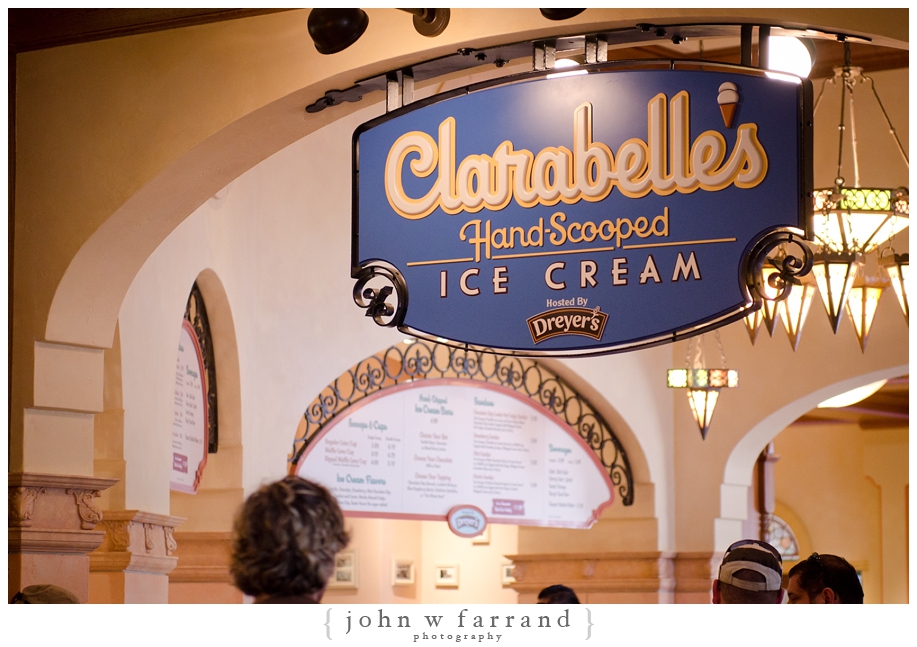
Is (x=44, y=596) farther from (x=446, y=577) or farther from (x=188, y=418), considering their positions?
(x=446, y=577)

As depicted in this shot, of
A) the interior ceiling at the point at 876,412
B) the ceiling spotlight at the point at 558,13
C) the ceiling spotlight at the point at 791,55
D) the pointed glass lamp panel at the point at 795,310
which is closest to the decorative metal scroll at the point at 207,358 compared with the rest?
the pointed glass lamp panel at the point at 795,310

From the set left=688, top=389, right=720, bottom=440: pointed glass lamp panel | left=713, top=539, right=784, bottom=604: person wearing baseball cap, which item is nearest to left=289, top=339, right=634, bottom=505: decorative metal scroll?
left=688, top=389, right=720, bottom=440: pointed glass lamp panel

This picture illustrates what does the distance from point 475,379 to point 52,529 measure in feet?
17.5

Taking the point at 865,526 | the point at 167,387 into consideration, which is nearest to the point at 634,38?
the point at 167,387

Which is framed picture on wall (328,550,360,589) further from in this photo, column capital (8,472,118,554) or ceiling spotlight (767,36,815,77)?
ceiling spotlight (767,36,815,77)

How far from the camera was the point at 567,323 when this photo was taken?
3.12m

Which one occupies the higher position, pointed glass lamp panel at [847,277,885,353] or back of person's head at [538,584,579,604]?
pointed glass lamp panel at [847,277,885,353]

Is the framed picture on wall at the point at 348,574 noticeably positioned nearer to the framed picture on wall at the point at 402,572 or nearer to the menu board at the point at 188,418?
the framed picture on wall at the point at 402,572

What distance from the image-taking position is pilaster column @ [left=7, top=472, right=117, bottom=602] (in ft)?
13.1

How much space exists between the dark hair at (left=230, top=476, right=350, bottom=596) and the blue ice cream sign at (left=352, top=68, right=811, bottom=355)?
1.01 m

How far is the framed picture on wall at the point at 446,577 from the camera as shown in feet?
42.0

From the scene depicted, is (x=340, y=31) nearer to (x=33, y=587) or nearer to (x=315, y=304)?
(x=33, y=587)

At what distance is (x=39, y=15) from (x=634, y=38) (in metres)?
1.96

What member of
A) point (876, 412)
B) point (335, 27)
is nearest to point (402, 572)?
point (876, 412)
